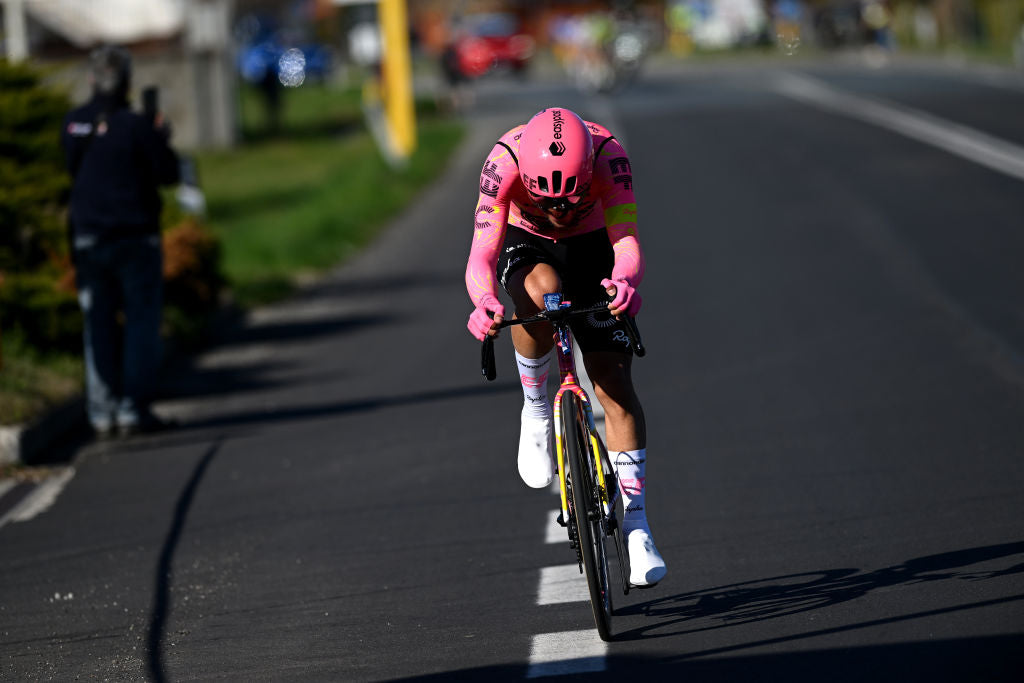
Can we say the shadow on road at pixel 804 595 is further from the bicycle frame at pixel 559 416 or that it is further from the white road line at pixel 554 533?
the white road line at pixel 554 533

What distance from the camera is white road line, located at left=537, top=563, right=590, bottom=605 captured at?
6.34 meters

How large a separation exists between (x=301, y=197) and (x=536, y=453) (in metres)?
21.6

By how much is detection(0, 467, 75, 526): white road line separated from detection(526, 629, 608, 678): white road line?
3785mm

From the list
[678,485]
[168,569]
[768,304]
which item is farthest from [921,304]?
[168,569]

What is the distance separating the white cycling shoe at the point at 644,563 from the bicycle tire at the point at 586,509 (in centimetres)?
13

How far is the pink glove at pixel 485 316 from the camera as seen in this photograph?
5.68m

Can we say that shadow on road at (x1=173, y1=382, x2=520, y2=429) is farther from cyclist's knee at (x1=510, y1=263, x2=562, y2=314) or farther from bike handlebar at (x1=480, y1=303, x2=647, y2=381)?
bike handlebar at (x1=480, y1=303, x2=647, y2=381)

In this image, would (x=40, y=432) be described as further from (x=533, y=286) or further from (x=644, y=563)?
(x=644, y=563)

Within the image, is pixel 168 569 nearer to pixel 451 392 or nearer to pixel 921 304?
pixel 451 392

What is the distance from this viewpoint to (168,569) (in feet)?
23.9

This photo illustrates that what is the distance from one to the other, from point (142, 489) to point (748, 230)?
10.4 meters

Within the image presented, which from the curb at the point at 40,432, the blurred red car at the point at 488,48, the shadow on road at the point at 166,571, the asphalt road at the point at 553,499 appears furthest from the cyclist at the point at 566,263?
the blurred red car at the point at 488,48

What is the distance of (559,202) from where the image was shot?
5668 mm

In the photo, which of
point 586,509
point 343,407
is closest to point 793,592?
point 586,509
